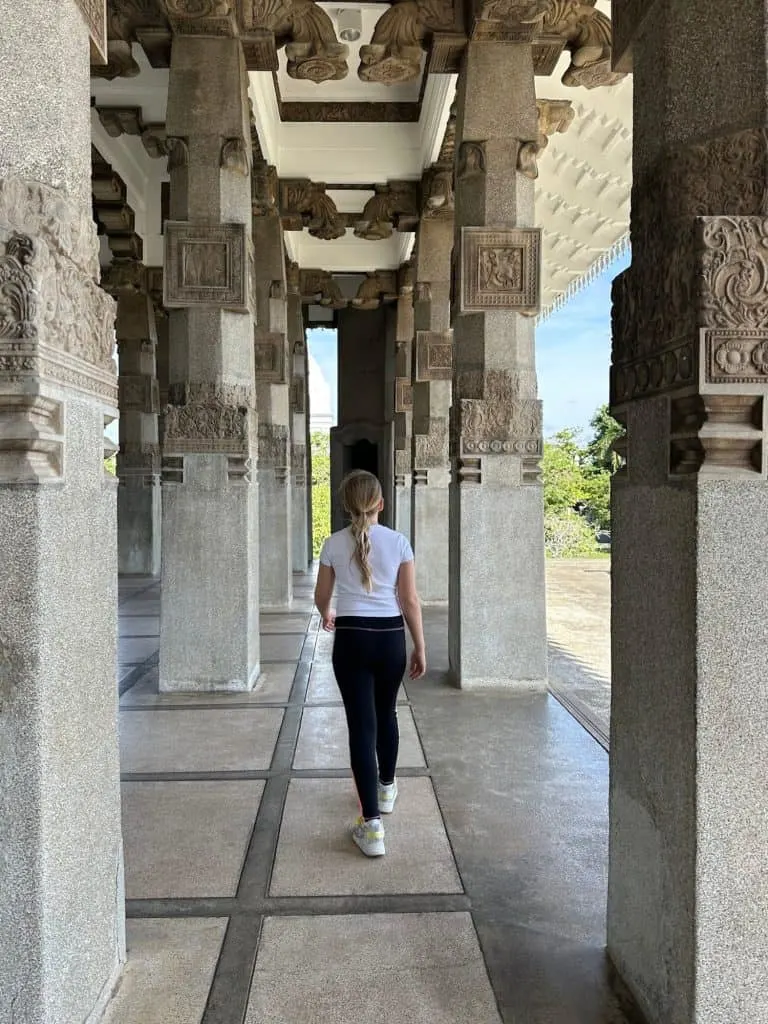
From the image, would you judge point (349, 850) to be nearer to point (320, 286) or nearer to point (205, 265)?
point (205, 265)

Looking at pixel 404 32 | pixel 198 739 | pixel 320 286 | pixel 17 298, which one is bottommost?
pixel 198 739

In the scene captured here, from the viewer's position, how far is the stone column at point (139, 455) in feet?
44.8

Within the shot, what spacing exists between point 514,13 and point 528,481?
3.56m

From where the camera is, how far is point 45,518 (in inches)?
77.7

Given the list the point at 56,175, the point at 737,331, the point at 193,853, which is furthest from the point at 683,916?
the point at 56,175

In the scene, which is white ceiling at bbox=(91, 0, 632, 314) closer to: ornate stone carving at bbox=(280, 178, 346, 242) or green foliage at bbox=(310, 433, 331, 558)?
ornate stone carving at bbox=(280, 178, 346, 242)

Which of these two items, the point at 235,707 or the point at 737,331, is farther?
the point at 235,707

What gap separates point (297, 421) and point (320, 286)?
272cm

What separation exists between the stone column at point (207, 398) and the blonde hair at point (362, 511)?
2973 mm

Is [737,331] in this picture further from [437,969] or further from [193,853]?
[193,853]

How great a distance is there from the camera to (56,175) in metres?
2.06

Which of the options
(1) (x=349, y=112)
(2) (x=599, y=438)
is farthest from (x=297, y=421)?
(2) (x=599, y=438)

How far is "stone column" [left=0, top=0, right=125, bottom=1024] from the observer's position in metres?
1.93

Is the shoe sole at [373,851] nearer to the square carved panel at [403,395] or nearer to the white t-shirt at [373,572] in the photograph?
the white t-shirt at [373,572]
